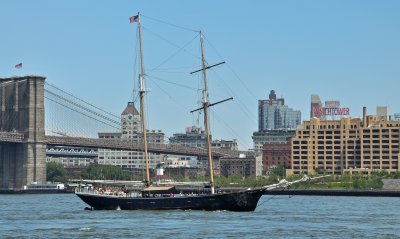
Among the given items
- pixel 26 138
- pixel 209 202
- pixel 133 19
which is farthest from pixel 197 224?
pixel 26 138

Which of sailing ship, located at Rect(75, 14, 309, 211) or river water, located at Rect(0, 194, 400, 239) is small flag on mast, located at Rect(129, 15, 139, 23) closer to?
sailing ship, located at Rect(75, 14, 309, 211)

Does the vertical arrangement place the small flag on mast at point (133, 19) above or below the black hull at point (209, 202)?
above

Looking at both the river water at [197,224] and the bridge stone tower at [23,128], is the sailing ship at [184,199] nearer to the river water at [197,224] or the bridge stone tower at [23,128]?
the river water at [197,224]

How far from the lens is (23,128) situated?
17888cm

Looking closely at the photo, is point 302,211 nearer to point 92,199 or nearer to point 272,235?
point 92,199

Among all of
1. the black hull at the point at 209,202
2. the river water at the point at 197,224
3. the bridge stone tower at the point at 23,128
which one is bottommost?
the river water at the point at 197,224

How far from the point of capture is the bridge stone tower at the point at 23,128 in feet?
577

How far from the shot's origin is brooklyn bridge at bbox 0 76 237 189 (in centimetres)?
17512

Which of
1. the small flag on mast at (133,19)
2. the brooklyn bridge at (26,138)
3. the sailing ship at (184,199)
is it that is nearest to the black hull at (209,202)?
the sailing ship at (184,199)

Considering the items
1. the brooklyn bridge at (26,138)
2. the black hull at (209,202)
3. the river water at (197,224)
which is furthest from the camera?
the brooklyn bridge at (26,138)

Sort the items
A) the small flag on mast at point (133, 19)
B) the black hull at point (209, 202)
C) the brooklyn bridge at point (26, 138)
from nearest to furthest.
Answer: the black hull at point (209, 202) < the small flag on mast at point (133, 19) < the brooklyn bridge at point (26, 138)

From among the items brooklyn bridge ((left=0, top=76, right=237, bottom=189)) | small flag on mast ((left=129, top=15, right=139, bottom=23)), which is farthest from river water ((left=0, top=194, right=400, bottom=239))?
brooklyn bridge ((left=0, top=76, right=237, bottom=189))

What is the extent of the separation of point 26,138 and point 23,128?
3.56m

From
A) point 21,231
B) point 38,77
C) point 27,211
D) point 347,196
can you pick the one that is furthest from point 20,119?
point 21,231
